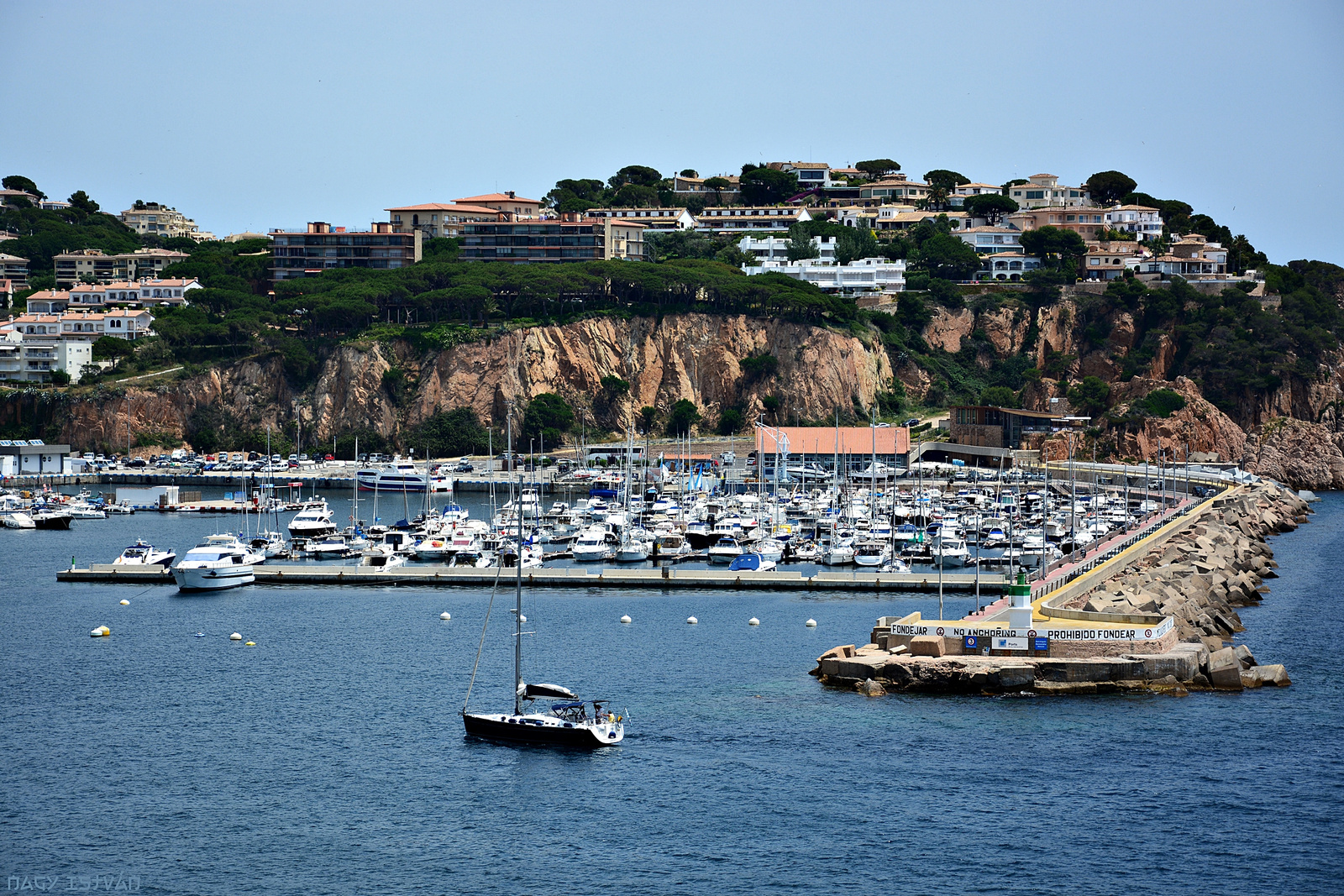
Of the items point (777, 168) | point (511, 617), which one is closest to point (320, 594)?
point (511, 617)

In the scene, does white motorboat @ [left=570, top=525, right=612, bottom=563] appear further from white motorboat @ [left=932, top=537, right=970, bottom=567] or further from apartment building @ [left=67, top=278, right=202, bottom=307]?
apartment building @ [left=67, top=278, right=202, bottom=307]

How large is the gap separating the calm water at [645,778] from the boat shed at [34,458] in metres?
66.2

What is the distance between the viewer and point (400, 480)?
106312mm

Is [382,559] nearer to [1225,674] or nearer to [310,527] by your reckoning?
[310,527]

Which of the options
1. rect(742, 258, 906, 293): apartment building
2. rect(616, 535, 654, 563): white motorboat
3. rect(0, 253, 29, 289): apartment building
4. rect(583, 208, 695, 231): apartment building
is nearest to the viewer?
rect(616, 535, 654, 563): white motorboat

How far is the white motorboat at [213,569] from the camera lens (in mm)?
63938

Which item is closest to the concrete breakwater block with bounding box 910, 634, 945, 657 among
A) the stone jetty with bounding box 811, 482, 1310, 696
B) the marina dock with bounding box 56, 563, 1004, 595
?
the stone jetty with bounding box 811, 482, 1310, 696

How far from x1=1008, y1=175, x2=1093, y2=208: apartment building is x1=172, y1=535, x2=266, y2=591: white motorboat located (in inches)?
4406

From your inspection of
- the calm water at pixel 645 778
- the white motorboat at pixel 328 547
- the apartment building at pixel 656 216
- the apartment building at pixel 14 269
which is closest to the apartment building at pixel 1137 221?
the apartment building at pixel 656 216

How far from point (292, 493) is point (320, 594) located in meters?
40.1

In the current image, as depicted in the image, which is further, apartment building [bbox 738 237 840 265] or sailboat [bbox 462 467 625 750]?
apartment building [bbox 738 237 840 265]

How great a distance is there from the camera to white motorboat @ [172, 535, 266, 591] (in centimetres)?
6394

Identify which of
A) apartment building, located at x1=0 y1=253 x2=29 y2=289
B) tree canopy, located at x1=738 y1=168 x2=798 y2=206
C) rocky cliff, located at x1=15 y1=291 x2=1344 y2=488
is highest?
tree canopy, located at x1=738 y1=168 x2=798 y2=206

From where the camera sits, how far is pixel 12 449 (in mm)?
115938
